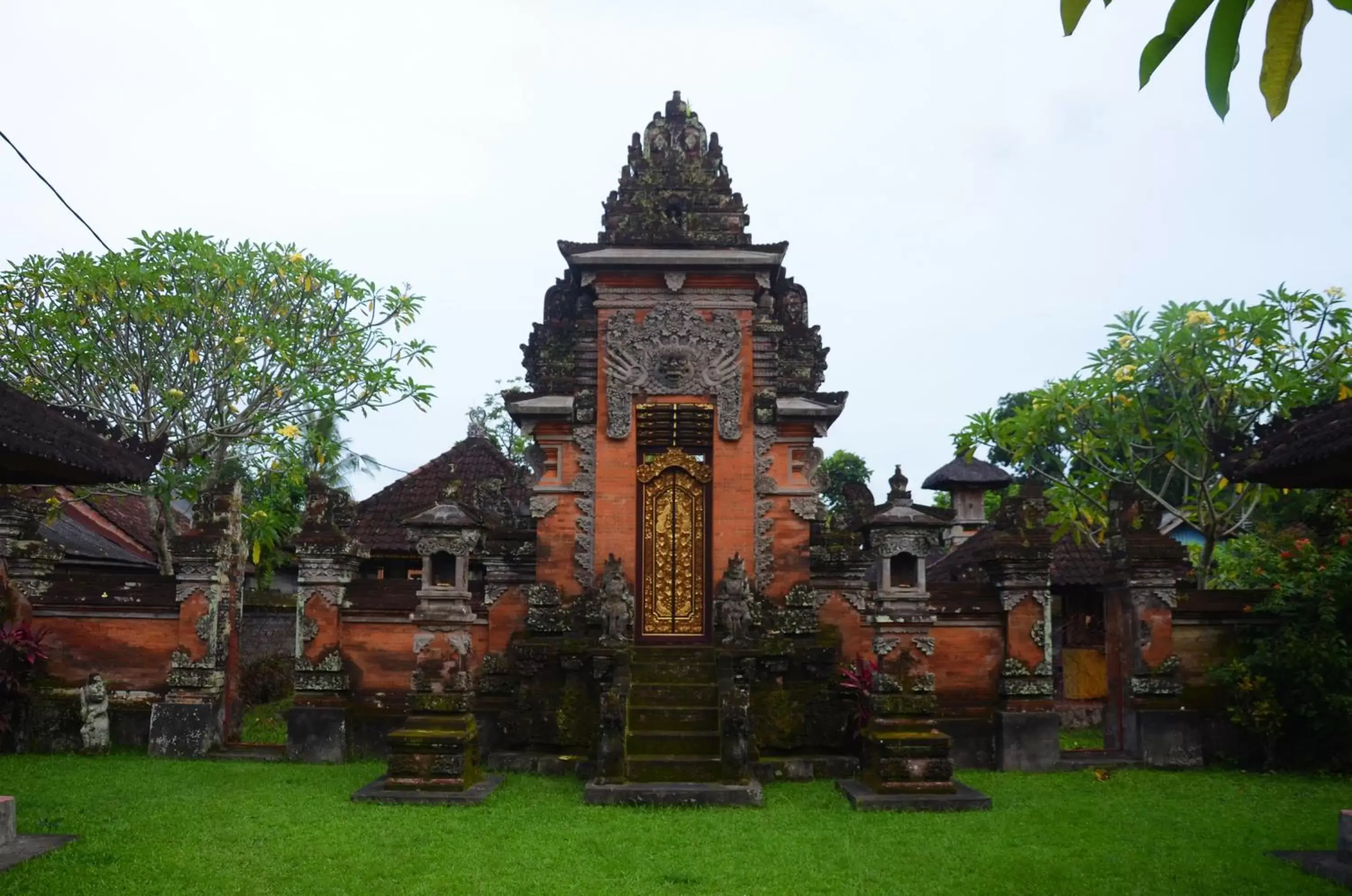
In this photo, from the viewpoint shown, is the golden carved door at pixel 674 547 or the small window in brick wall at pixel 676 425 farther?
the small window in brick wall at pixel 676 425

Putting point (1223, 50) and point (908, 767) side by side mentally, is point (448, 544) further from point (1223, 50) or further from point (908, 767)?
point (1223, 50)

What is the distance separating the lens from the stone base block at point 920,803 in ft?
32.2

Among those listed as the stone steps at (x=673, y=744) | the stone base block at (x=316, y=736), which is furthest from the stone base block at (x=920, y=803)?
the stone base block at (x=316, y=736)

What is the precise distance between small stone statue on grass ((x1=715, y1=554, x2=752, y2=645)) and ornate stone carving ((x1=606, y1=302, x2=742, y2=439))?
1.87m

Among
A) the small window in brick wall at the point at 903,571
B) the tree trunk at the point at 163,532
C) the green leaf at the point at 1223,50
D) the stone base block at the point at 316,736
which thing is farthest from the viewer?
the tree trunk at the point at 163,532

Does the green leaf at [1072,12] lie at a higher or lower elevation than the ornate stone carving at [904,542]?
higher

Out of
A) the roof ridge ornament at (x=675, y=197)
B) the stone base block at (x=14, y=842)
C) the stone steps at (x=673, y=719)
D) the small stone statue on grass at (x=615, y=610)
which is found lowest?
the stone base block at (x=14, y=842)

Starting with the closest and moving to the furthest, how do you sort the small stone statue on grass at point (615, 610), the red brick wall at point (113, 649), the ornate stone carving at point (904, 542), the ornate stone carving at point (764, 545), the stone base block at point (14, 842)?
the stone base block at point (14, 842) < the ornate stone carving at point (904, 542) < the small stone statue on grass at point (615, 610) < the ornate stone carving at point (764, 545) < the red brick wall at point (113, 649)

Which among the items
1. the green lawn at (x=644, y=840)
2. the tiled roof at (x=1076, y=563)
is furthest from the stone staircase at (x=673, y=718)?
the tiled roof at (x=1076, y=563)

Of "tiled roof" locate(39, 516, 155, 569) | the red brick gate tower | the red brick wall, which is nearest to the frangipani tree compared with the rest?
the red brick gate tower

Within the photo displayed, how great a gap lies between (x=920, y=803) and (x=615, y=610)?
12.8 feet

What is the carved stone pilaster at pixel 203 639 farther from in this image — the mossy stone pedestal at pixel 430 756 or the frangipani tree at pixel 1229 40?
the frangipani tree at pixel 1229 40

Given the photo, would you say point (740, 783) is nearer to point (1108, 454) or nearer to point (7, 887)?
point (7, 887)

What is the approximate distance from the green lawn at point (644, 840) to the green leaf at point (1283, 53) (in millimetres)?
6354
